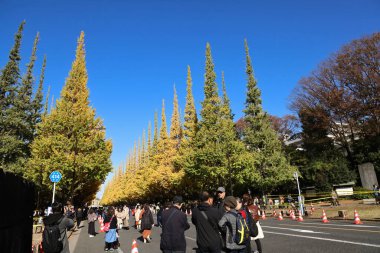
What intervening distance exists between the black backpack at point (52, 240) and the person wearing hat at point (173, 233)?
82.5 inches

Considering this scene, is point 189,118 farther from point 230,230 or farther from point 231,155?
point 230,230

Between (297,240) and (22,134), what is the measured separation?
1147 inches

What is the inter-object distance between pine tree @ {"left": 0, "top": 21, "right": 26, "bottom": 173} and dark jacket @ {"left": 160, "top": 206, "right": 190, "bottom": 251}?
26.2 meters

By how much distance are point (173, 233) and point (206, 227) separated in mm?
539

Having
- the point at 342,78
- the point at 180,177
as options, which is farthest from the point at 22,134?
the point at 342,78

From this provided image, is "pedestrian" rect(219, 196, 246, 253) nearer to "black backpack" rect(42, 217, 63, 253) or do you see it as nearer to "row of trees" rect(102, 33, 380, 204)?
"black backpack" rect(42, 217, 63, 253)

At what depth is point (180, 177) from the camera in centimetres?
3809

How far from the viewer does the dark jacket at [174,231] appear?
15.4ft

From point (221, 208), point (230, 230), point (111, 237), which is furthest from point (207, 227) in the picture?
point (111, 237)

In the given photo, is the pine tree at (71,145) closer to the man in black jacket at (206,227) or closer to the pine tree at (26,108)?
the pine tree at (26,108)

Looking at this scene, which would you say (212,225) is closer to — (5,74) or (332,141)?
(5,74)

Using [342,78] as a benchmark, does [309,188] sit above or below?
below

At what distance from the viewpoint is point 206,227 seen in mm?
4719

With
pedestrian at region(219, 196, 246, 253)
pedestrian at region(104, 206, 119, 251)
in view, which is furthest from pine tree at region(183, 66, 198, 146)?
pedestrian at region(219, 196, 246, 253)
